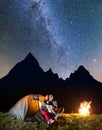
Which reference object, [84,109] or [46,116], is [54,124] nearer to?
[46,116]

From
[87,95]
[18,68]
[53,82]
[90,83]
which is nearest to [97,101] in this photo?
[87,95]

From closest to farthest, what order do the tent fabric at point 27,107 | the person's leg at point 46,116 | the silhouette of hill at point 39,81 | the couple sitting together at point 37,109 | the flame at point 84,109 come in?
1. the person's leg at point 46,116
2. the couple sitting together at point 37,109
3. the tent fabric at point 27,107
4. the flame at point 84,109
5. the silhouette of hill at point 39,81

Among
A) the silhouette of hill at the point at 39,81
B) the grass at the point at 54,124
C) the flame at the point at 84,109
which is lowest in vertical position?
the grass at the point at 54,124

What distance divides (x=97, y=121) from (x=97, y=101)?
9760cm

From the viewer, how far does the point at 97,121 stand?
68.1 ft

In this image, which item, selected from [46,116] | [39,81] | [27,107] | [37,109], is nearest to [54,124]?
[46,116]

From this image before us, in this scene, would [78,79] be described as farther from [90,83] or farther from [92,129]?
[92,129]

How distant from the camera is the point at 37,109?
2070cm

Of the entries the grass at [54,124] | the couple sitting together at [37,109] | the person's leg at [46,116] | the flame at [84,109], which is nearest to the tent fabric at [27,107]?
the couple sitting together at [37,109]

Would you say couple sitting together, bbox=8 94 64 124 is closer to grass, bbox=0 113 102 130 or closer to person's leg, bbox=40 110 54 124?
person's leg, bbox=40 110 54 124

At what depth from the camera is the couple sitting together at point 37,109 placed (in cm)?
1917

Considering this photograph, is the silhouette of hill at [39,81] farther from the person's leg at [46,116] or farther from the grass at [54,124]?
the person's leg at [46,116]


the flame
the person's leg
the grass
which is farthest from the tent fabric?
the flame

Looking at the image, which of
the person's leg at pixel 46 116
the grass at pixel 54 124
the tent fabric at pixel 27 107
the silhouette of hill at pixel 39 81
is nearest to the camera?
the grass at pixel 54 124
